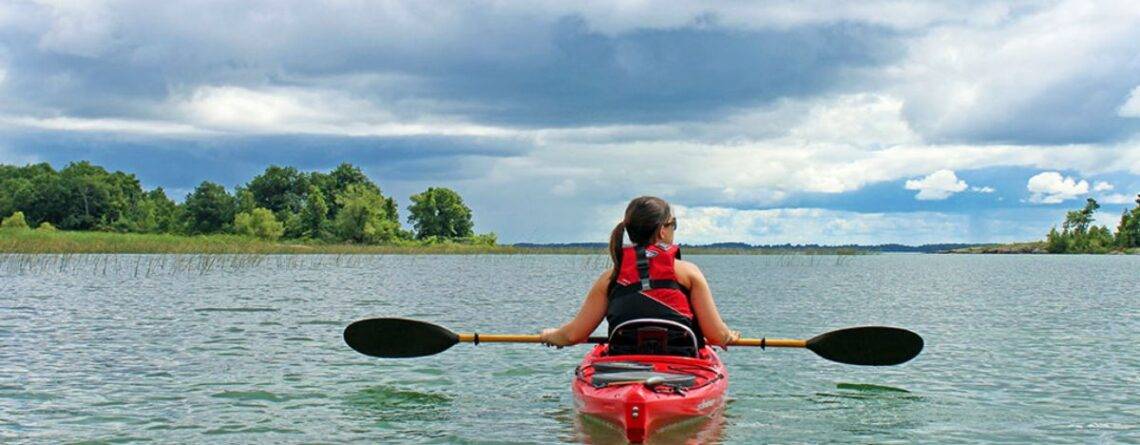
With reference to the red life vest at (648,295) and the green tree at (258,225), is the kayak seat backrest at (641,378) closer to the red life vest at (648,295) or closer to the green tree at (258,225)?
the red life vest at (648,295)

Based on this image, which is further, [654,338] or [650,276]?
[654,338]

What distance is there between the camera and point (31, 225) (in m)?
130

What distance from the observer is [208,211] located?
13438cm

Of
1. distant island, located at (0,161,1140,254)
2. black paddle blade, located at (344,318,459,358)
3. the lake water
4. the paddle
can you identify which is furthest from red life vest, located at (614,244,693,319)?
distant island, located at (0,161,1140,254)

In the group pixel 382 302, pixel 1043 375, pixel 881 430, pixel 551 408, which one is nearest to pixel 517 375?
pixel 551 408

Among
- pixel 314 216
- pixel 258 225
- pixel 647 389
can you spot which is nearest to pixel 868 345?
pixel 647 389

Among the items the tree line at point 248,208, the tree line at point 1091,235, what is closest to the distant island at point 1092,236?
the tree line at point 1091,235

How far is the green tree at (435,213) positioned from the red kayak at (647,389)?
Result: 127m

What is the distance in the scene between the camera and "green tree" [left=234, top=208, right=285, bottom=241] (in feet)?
390

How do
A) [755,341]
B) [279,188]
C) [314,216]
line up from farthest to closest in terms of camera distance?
[279,188] < [314,216] < [755,341]

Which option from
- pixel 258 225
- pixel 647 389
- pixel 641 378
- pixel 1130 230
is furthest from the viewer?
pixel 1130 230

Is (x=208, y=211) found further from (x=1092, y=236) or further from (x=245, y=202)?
(x=1092, y=236)

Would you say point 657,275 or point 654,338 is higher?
point 657,275

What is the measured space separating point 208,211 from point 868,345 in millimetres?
132954
